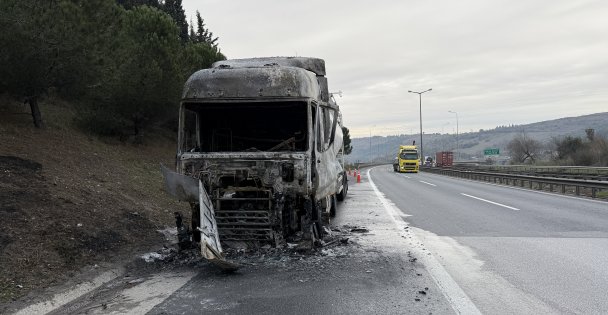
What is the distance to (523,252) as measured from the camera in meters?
7.58

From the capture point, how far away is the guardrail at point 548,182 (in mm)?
17797

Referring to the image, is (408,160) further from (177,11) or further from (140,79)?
(140,79)

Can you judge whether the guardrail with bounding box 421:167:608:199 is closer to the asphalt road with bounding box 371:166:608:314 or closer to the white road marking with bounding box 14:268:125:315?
the asphalt road with bounding box 371:166:608:314

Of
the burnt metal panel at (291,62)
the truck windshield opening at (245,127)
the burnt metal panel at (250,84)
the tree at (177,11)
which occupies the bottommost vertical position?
the truck windshield opening at (245,127)

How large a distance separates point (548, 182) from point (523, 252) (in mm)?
15067

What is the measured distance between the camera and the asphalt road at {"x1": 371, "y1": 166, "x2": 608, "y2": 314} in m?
5.18

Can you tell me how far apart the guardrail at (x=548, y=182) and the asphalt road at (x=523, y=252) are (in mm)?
3891

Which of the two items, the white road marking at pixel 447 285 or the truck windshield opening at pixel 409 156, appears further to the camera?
the truck windshield opening at pixel 409 156

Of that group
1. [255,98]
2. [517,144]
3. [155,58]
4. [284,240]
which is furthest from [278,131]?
[517,144]

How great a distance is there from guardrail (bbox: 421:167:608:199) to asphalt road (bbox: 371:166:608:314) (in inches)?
153

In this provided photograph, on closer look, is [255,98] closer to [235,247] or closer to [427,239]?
[235,247]

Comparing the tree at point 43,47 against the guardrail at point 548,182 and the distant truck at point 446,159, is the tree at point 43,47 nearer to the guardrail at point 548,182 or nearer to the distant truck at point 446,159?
the guardrail at point 548,182

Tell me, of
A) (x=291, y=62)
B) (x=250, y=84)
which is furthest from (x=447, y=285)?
(x=291, y=62)

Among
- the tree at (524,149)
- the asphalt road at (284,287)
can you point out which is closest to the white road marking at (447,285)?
the asphalt road at (284,287)
